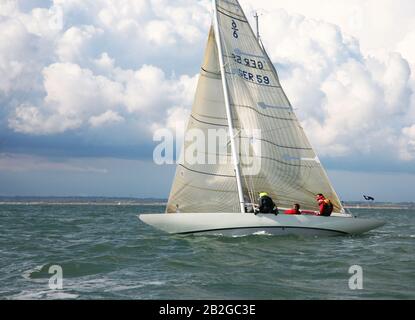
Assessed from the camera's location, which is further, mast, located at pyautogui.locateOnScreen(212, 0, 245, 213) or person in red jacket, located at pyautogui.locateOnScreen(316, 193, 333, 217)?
person in red jacket, located at pyautogui.locateOnScreen(316, 193, 333, 217)

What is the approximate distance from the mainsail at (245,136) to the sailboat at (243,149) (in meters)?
0.05

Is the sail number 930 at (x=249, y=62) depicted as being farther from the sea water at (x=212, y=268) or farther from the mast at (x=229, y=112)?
the sea water at (x=212, y=268)

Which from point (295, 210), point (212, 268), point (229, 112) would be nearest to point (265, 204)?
point (295, 210)

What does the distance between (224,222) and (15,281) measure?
9975mm

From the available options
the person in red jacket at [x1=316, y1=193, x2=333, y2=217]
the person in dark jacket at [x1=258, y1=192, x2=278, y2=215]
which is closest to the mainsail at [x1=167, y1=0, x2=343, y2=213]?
the person in red jacket at [x1=316, y1=193, x2=333, y2=217]

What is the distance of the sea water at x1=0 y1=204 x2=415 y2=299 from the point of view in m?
13.6

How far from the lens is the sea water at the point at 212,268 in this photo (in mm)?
13648

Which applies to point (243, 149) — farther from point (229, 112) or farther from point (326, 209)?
point (326, 209)

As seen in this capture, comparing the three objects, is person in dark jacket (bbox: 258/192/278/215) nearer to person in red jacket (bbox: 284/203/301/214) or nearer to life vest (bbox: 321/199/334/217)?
person in red jacket (bbox: 284/203/301/214)

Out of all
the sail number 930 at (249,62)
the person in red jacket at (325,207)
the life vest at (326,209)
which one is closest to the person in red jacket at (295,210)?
the person in red jacket at (325,207)

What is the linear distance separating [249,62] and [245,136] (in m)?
3.77

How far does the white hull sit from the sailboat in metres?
0.06
